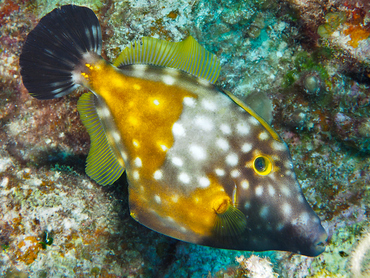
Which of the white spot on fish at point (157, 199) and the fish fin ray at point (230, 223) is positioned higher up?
the fish fin ray at point (230, 223)

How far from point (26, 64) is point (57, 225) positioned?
1.77 metres

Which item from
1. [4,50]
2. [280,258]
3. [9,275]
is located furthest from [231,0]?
[9,275]

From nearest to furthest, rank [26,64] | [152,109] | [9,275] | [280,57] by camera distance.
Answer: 1. [152,109]
2. [26,64]
3. [9,275]
4. [280,57]

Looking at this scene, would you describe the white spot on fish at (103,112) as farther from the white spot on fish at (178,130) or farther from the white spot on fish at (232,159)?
the white spot on fish at (232,159)

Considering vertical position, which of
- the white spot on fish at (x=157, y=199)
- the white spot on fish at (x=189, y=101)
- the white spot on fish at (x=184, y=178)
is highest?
the white spot on fish at (x=189, y=101)

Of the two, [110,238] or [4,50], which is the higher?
[4,50]

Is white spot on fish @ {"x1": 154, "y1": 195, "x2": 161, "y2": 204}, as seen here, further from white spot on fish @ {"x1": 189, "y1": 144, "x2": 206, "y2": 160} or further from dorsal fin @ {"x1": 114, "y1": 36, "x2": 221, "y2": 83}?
dorsal fin @ {"x1": 114, "y1": 36, "x2": 221, "y2": 83}

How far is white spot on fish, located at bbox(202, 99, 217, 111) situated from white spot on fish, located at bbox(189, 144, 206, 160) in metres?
0.32

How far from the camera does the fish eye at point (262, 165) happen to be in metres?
1.79

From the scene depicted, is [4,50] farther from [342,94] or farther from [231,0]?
[342,94]

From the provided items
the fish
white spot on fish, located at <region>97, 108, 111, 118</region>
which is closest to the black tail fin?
the fish

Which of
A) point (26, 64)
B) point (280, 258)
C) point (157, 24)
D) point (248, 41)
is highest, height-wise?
point (248, 41)

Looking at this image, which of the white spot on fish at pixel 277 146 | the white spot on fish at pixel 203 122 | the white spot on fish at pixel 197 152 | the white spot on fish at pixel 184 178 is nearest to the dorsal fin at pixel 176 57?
the white spot on fish at pixel 203 122

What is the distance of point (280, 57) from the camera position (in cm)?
301
